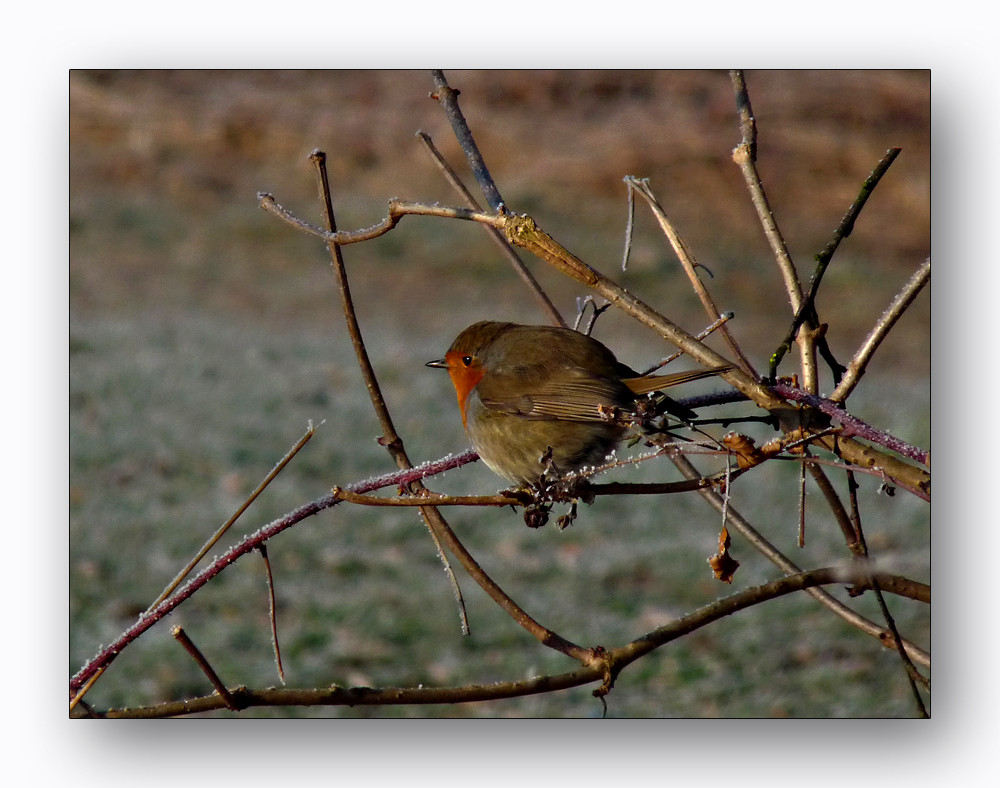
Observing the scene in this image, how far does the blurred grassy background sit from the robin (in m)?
1.09

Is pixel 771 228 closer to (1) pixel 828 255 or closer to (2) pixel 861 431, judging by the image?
(1) pixel 828 255

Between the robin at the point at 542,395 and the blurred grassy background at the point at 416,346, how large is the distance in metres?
1.09

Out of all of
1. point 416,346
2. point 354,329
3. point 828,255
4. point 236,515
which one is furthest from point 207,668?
point 416,346

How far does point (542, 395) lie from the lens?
151 centimetres

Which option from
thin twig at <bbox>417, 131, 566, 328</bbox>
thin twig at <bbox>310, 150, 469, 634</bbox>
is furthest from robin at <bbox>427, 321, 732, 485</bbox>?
thin twig at <bbox>310, 150, 469, 634</bbox>

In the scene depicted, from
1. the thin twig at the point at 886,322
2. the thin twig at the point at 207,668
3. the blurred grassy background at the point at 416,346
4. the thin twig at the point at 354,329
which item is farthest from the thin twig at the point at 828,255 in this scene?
the blurred grassy background at the point at 416,346

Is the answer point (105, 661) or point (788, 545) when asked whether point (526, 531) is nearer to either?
point (788, 545)

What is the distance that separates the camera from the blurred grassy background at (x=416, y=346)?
3293 millimetres

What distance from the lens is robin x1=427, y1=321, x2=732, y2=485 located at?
1.44 metres

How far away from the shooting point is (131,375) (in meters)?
5.12

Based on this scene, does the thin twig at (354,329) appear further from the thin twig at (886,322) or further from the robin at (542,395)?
the thin twig at (886,322)

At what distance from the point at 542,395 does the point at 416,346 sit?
4058 millimetres

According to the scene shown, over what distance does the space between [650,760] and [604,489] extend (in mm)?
1215

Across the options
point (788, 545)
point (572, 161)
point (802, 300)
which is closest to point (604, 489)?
point (802, 300)
